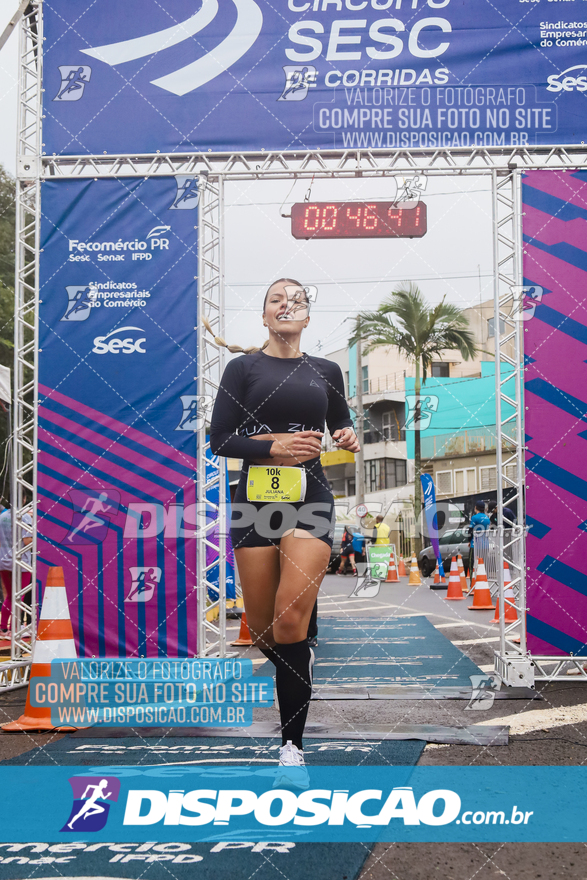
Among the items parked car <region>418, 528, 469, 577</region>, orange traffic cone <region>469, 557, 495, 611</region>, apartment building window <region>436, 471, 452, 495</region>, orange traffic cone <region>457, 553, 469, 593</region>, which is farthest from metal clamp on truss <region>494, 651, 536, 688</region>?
apartment building window <region>436, 471, 452, 495</region>

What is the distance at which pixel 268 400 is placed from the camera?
4180mm

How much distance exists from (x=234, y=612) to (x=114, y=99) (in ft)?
25.7

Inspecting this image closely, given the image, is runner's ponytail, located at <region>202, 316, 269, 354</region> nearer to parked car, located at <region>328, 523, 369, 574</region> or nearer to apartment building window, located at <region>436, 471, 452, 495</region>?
parked car, located at <region>328, 523, 369, 574</region>

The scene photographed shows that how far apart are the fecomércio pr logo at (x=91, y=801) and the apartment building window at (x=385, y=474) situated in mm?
27152

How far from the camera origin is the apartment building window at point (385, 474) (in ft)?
104

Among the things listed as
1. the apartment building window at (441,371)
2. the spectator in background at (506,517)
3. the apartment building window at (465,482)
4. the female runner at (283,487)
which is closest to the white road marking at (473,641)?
the spectator in background at (506,517)

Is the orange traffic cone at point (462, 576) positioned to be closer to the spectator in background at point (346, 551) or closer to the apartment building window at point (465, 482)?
the spectator in background at point (346, 551)

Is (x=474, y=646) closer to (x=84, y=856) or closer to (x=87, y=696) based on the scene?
(x=87, y=696)

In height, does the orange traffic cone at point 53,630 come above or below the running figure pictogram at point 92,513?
below

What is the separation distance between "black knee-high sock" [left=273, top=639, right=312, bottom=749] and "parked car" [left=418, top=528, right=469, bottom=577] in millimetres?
16948

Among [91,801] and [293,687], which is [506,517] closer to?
[293,687]

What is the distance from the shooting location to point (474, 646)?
9.19 m

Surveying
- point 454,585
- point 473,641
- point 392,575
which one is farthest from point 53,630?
point 392,575

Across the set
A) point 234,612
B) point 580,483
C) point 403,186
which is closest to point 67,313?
point 403,186
